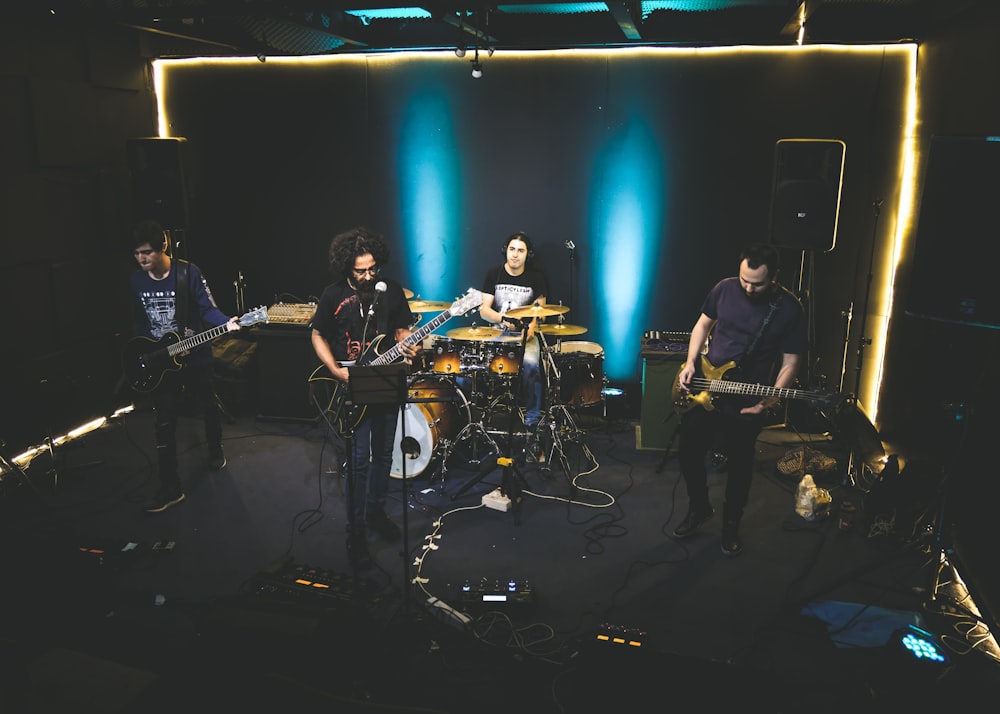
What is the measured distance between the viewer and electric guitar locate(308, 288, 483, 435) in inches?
171

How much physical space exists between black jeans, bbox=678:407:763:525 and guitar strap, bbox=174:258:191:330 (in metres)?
3.49

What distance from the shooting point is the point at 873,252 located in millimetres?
6387

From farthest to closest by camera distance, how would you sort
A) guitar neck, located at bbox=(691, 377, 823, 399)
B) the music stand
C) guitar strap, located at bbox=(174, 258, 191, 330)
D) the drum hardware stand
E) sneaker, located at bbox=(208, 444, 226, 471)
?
sneaker, located at bbox=(208, 444, 226, 471) → guitar strap, located at bbox=(174, 258, 191, 330) → the drum hardware stand → guitar neck, located at bbox=(691, 377, 823, 399) → the music stand

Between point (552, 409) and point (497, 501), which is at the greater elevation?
point (552, 409)

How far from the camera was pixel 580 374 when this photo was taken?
6020mm

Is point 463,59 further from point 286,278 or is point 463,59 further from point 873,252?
point 873,252

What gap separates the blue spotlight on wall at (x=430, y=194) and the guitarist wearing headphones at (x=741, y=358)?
339cm

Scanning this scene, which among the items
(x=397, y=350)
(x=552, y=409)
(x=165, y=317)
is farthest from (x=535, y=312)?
(x=165, y=317)

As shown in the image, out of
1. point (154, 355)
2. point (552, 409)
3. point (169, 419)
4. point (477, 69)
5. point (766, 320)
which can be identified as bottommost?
point (552, 409)

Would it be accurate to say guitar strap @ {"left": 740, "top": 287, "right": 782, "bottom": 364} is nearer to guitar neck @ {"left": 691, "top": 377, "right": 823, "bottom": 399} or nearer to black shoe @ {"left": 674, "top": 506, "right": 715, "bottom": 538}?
guitar neck @ {"left": 691, "top": 377, "right": 823, "bottom": 399}

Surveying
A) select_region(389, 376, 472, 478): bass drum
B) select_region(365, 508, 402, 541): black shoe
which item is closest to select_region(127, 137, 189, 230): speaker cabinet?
select_region(389, 376, 472, 478): bass drum

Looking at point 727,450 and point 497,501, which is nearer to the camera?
point 727,450

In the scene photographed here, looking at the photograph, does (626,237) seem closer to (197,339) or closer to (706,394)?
(706,394)

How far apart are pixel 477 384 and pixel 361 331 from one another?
1.50 m
